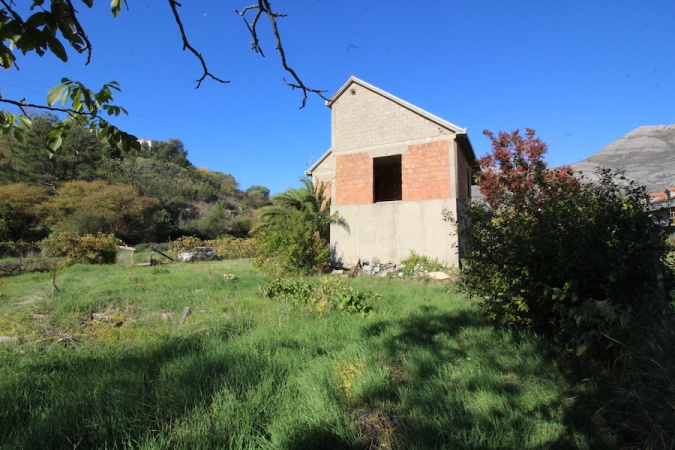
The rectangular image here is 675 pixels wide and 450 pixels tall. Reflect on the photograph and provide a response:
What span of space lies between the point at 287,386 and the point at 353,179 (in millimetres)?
10052

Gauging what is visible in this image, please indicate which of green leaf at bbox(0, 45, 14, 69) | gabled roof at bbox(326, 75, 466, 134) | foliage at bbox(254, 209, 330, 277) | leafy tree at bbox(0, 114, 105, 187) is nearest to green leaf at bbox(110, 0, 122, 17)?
green leaf at bbox(0, 45, 14, 69)

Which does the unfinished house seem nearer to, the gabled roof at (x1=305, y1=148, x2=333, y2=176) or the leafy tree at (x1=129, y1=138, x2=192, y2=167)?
the gabled roof at (x1=305, y1=148, x2=333, y2=176)

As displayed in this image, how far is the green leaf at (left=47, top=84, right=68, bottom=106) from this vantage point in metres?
1.49

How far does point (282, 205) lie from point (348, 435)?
45.7 feet

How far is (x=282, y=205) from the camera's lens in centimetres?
1566

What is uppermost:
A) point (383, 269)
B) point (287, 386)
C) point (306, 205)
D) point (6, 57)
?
point (306, 205)

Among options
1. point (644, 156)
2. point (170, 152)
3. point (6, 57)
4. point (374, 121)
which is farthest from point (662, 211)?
point (170, 152)

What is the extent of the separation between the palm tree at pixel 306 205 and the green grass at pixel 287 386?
8.31 metres

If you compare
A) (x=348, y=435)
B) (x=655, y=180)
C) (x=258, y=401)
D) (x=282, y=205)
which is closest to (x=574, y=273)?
(x=348, y=435)

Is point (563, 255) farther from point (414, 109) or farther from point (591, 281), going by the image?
point (414, 109)

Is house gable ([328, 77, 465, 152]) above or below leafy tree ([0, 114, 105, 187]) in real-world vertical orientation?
below

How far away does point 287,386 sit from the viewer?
2791 mm

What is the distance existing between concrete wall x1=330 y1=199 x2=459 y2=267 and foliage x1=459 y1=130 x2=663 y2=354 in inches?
265

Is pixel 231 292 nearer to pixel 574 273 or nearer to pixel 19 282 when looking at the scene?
pixel 574 273
